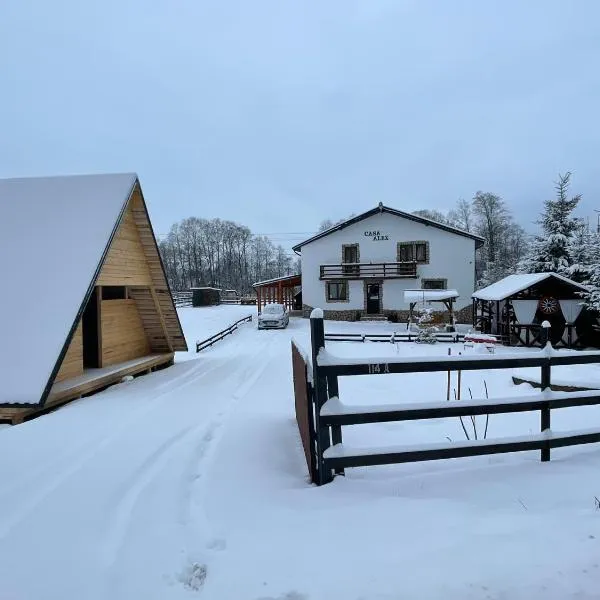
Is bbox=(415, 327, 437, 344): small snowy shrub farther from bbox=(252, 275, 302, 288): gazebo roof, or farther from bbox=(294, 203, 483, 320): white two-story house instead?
bbox=(252, 275, 302, 288): gazebo roof

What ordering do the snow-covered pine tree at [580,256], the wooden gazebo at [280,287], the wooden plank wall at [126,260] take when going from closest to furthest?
the wooden plank wall at [126,260] → the snow-covered pine tree at [580,256] → the wooden gazebo at [280,287]

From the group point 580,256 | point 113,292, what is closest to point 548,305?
point 580,256

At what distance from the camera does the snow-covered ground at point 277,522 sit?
2.30 metres

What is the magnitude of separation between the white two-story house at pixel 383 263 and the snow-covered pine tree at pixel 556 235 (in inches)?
159

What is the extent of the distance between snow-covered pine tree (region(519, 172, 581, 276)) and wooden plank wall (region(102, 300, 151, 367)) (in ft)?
78.2

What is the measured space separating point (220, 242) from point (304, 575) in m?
82.4

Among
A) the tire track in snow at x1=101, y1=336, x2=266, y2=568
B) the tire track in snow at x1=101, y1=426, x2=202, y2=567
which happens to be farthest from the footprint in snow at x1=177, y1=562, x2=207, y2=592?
the tire track in snow at x1=101, y1=426, x2=202, y2=567

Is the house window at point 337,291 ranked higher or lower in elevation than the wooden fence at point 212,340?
higher

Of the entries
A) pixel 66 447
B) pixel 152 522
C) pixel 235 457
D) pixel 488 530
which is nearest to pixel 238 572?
pixel 152 522

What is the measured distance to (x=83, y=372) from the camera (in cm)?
991

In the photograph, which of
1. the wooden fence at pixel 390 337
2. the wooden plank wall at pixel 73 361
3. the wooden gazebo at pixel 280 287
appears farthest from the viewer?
the wooden gazebo at pixel 280 287

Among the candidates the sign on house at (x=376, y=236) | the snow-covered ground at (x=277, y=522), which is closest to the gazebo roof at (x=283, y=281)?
the sign on house at (x=376, y=236)

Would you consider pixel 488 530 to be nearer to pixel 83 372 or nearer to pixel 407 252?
pixel 83 372

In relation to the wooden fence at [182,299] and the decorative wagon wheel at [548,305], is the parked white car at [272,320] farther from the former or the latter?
the wooden fence at [182,299]
